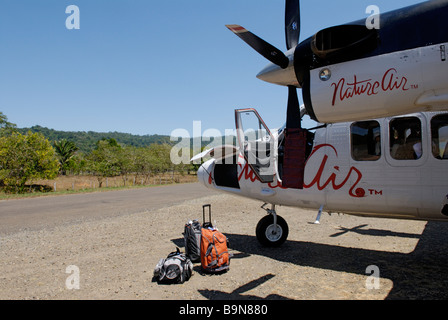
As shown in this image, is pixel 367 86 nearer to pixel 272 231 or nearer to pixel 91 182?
pixel 272 231

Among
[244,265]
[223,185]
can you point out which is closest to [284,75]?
[244,265]

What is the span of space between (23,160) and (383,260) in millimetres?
34203

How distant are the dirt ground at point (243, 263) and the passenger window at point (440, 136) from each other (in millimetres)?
2393

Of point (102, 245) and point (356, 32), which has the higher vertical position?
point (356, 32)

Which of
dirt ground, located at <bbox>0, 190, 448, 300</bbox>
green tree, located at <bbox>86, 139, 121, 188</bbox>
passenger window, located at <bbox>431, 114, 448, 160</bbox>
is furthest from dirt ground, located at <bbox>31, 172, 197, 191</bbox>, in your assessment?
passenger window, located at <bbox>431, 114, 448, 160</bbox>

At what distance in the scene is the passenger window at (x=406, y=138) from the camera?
6211 mm

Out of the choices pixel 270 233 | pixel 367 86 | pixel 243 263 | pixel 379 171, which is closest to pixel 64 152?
pixel 270 233

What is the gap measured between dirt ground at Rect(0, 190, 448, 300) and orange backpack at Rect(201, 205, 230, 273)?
17 cm

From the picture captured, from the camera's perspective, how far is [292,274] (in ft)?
20.1

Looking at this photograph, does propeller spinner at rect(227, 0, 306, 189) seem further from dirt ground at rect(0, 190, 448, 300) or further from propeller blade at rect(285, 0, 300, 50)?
dirt ground at rect(0, 190, 448, 300)

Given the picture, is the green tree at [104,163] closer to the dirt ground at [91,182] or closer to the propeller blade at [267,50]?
the dirt ground at [91,182]

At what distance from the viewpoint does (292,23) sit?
5.64m
